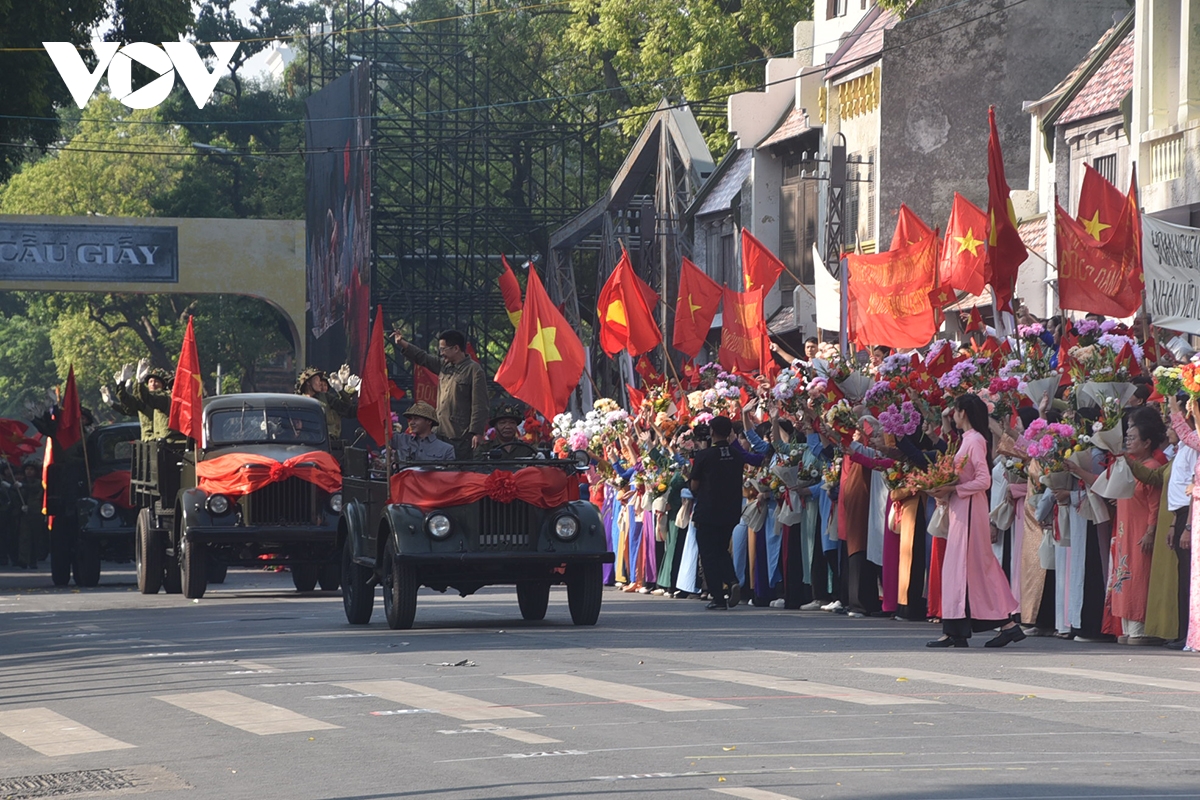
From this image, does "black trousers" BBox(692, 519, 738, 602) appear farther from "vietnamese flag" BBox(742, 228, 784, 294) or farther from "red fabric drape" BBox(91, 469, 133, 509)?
"red fabric drape" BBox(91, 469, 133, 509)

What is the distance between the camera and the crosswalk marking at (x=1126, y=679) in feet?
39.9

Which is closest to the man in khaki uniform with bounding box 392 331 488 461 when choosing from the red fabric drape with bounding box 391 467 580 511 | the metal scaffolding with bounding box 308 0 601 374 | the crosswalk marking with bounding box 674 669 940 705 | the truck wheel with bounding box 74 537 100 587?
the red fabric drape with bounding box 391 467 580 511

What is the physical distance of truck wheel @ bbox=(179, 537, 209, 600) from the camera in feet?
73.3

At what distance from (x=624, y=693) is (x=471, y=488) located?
5485mm

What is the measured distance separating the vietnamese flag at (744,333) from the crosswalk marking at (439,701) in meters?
12.6

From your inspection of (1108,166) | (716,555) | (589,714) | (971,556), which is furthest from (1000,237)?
(1108,166)

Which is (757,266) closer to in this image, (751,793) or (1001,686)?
(1001,686)

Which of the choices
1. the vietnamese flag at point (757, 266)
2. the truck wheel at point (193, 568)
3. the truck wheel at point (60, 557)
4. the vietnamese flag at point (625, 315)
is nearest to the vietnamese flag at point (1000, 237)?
the vietnamese flag at point (757, 266)

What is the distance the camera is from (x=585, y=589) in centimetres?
1759

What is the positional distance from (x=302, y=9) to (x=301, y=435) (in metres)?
67.7

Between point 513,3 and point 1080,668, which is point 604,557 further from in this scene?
point 513,3

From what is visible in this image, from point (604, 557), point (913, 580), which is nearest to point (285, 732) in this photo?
point (604, 557)

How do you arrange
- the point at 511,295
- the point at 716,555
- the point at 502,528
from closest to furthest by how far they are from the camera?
1. the point at 502,528
2. the point at 716,555
3. the point at 511,295

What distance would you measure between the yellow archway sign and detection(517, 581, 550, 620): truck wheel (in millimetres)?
32687
